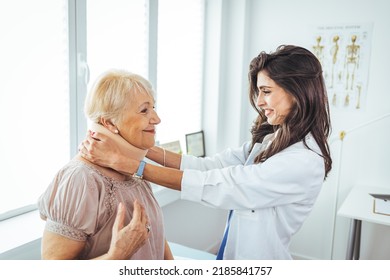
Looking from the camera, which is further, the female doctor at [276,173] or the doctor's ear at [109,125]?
the female doctor at [276,173]

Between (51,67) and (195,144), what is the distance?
136cm

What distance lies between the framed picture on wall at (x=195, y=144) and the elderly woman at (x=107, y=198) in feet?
4.51

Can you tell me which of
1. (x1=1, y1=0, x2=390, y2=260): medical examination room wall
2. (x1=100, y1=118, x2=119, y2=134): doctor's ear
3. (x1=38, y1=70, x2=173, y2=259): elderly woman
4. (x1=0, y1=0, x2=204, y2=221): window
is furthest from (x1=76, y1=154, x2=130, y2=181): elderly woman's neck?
(x1=1, y1=0, x2=390, y2=260): medical examination room wall

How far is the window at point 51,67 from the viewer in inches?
55.3

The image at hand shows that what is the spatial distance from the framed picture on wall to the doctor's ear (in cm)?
148

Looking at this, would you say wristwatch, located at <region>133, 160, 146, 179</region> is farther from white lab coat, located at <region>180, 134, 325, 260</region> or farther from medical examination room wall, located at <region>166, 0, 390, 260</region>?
medical examination room wall, located at <region>166, 0, 390, 260</region>

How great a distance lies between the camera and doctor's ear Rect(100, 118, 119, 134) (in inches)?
44.2

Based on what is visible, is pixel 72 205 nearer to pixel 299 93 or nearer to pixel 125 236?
pixel 125 236

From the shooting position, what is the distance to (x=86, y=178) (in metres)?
1.05

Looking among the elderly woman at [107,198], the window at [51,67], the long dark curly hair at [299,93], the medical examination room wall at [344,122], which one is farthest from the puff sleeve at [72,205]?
the medical examination room wall at [344,122]

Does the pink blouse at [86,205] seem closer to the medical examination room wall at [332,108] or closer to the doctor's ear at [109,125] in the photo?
the doctor's ear at [109,125]

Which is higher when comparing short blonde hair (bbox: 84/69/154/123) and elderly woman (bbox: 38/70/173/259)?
short blonde hair (bbox: 84/69/154/123)

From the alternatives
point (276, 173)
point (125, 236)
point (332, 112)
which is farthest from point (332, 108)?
point (125, 236)
